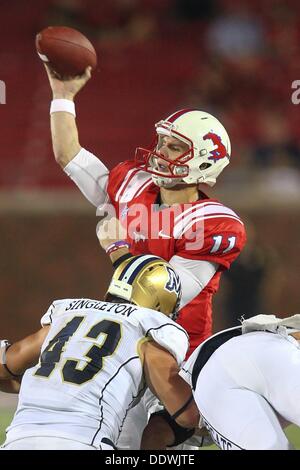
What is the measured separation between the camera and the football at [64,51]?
5.36m

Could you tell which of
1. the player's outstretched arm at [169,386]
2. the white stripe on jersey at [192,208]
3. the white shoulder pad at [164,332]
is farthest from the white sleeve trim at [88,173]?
the player's outstretched arm at [169,386]

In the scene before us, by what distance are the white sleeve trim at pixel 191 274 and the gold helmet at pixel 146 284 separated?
60cm

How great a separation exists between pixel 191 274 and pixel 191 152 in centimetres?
64

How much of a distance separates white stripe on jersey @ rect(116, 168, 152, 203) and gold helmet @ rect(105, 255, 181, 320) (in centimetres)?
105

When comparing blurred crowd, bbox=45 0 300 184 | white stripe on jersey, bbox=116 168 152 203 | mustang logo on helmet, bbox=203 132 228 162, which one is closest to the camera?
mustang logo on helmet, bbox=203 132 228 162

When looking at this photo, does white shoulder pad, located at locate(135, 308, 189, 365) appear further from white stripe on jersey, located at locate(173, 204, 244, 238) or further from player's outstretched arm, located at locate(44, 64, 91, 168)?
player's outstretched arm, located at locate(44, 64, 91, 168)

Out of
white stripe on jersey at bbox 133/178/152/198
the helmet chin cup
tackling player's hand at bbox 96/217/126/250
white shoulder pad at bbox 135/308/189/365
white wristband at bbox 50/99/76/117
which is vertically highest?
white wristband at bbox 50/99/76/117

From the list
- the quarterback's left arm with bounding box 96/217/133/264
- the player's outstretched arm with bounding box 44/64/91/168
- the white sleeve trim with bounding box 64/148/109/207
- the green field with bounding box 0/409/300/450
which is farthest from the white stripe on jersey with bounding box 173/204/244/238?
the green field with bounding box 0/409/300/450

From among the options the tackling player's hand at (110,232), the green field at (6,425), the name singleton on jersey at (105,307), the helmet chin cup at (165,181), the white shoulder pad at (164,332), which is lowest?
the green field at (6,425)

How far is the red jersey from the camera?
4.83 meters

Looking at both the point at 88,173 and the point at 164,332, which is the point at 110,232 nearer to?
the point at 88,173

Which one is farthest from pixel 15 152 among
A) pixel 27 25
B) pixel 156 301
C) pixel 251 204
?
pixel 156 301

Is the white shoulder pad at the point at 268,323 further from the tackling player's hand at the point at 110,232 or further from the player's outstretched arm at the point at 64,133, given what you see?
the player's outstretched arm at the point at 64,133

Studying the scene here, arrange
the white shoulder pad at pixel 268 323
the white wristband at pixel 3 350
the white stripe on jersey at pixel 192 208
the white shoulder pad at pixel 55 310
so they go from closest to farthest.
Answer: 1. the white shoulder pad at pixel 268 323
2. the white shoulder pad at pixel 55 310
3. the white wristband at pixel 3 350
4. the white stripe on jersey at pixel 192 208
